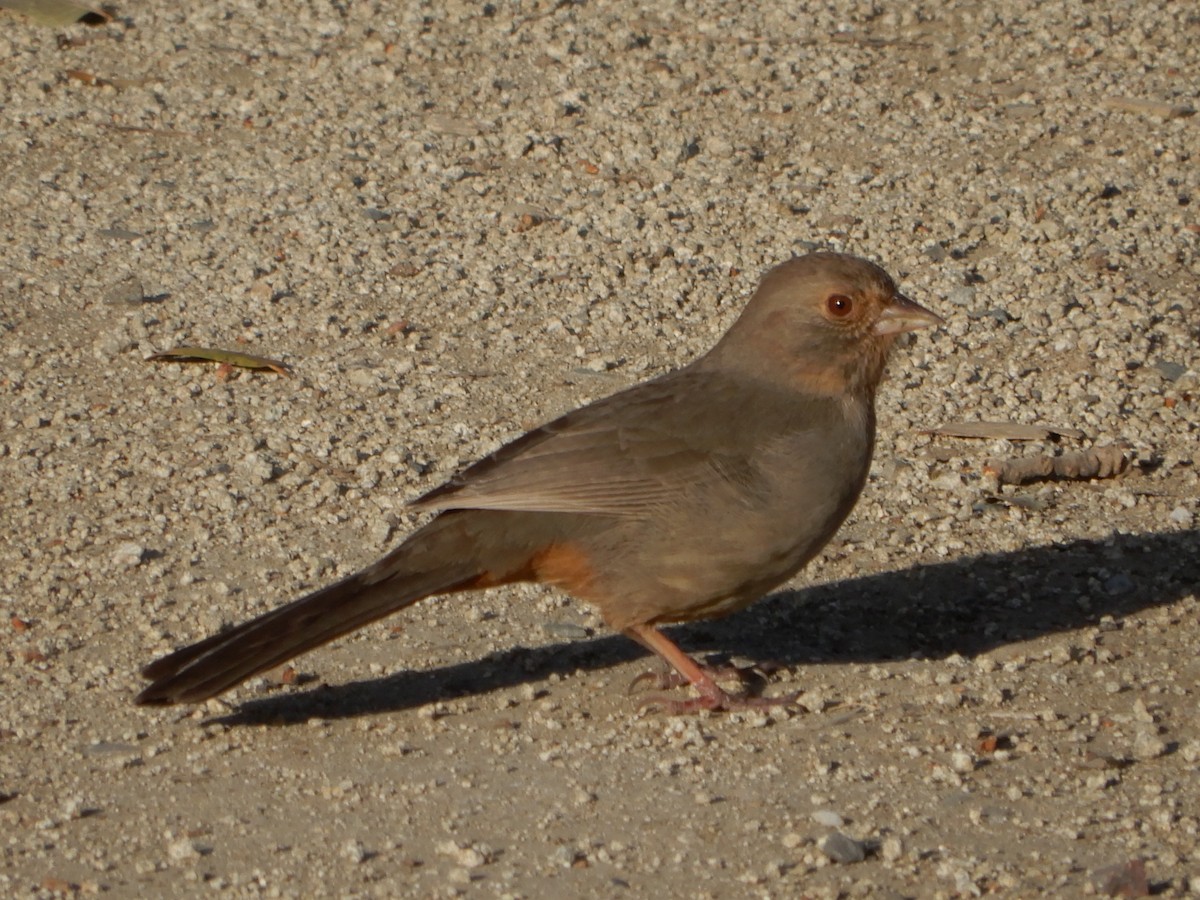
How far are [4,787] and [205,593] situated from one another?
1.12 m

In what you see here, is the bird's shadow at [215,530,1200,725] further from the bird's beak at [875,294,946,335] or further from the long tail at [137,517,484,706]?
the bird's beak at [875,294,946,335]

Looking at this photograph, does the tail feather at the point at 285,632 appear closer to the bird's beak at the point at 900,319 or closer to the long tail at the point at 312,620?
the long tail at the point at 312,620

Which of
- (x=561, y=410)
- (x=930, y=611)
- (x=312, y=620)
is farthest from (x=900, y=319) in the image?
(x=312, y=620)

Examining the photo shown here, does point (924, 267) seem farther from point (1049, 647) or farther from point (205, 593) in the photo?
point (205, 593)

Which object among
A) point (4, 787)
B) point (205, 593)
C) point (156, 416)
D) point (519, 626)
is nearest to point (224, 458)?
point (156, 416)

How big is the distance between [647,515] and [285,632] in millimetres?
1068

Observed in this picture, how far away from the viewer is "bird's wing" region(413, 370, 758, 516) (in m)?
5.07

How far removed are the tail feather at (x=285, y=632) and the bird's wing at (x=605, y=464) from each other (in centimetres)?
23

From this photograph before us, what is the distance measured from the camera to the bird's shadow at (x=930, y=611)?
5.52m

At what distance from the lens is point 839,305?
18.0 ft

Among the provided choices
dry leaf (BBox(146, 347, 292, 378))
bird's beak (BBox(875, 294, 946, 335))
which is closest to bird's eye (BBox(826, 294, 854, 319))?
bird's beak (BBox(875, 294, 946, 335))

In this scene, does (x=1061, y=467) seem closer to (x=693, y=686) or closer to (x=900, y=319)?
(x=900, y=319)

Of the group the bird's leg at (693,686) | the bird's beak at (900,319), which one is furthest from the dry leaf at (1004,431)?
the bird's leg at (693,686)

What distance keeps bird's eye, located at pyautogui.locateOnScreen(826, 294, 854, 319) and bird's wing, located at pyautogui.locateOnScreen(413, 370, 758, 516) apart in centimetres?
44
